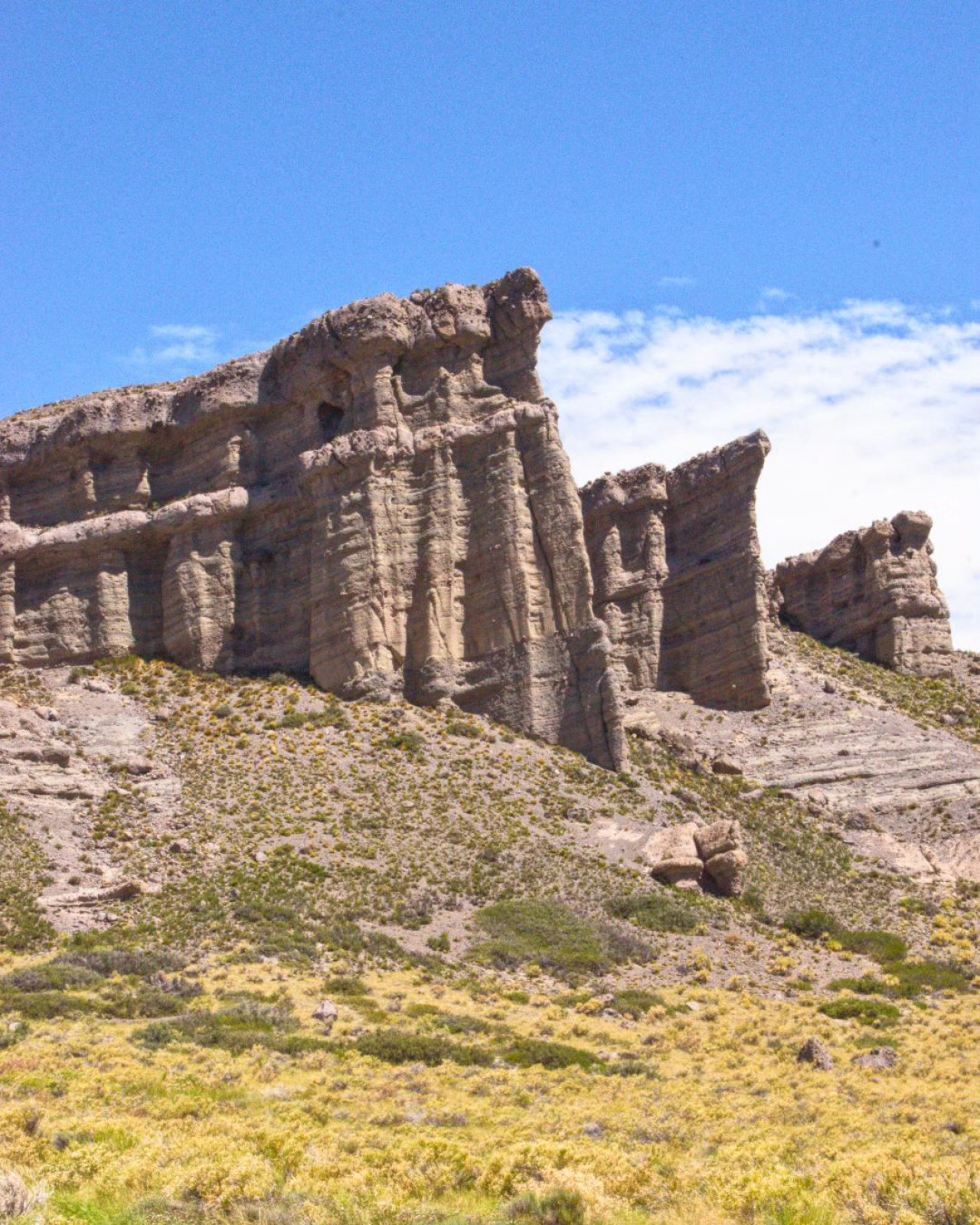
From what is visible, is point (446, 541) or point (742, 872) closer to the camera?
point (742, 872)

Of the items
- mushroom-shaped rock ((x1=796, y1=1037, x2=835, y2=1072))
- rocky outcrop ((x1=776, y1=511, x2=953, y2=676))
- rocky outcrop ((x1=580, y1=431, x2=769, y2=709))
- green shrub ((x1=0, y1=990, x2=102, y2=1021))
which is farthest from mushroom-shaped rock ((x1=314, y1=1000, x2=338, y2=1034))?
rocky outcrop ((x1=776, y1=511, x2=953, y2=676))

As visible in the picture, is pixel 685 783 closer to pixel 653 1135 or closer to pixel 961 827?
pixel 961 827

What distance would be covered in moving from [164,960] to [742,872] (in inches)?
843

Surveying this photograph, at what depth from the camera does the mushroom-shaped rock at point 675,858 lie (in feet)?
152

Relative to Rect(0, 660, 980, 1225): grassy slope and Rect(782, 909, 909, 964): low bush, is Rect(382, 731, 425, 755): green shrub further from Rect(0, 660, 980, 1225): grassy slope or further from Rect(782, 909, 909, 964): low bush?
Rect(782, 909, 909, 964): low bush

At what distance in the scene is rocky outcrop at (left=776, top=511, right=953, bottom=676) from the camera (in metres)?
74.1

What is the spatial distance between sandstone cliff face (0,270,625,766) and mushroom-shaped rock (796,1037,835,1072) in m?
23.6

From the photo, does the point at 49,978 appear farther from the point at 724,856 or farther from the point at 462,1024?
the point at 724,856

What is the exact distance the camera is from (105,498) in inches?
2427

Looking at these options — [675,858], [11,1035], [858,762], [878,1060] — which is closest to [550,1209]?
[11,1035]

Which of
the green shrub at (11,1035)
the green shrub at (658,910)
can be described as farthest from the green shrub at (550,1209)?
the green shrub at (658,910)

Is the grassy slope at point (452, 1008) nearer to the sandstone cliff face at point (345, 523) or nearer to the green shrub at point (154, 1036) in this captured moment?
the green shrub at point (154, 1036)

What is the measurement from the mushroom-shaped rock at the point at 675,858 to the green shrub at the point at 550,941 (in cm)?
486

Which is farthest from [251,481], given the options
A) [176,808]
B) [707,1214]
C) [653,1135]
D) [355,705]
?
[707,1214]
